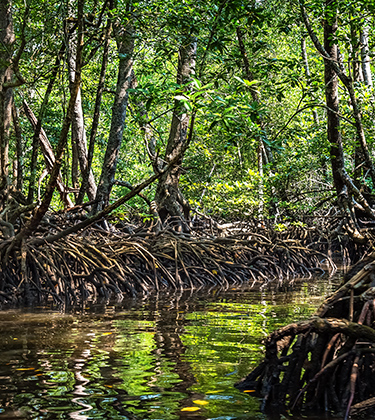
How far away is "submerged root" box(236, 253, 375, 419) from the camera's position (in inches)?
94.2

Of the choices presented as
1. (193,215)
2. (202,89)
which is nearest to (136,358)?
(202,89)

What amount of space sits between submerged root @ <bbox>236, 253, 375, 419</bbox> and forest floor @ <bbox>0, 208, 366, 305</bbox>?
179 inches

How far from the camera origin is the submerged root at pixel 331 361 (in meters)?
2.39

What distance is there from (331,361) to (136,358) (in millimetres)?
1546

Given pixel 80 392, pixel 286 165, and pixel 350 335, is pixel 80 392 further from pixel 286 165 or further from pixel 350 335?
pixel 286 165

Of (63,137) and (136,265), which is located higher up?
(63,137)

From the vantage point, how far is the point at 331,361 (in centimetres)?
245

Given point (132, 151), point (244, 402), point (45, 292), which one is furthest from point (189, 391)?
point (132, 151)

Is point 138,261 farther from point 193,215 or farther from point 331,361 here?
point 331,361

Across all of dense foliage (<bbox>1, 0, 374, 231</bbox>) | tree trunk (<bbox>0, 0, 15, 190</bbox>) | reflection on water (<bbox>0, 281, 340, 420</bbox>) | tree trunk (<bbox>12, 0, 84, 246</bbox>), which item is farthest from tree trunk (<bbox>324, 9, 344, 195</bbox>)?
tree trunk (<bbox>12, 0, 84, 246</bbox>)

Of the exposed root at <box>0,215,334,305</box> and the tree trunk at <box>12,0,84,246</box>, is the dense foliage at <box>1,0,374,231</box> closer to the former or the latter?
the tree trunk at <box>12,0,84,246</box>

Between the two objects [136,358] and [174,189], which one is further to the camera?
[174,189]

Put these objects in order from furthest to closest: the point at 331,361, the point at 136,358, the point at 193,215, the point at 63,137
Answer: the point at 193,215 → the point at 63,137 → the point at 136,358 → the point at 331,361

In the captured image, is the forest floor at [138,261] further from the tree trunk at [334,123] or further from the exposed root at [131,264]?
the tree trunk at [334,123]
